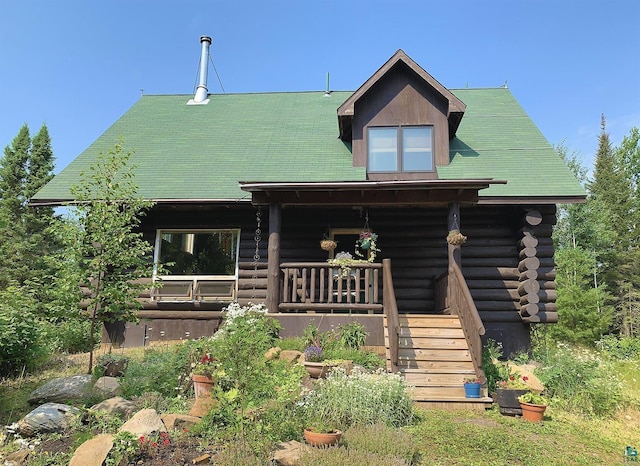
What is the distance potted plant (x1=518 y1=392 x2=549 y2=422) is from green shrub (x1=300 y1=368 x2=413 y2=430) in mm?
1848

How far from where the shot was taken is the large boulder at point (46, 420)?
18.0 ft

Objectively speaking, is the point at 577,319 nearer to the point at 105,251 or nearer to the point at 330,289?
the point at 330,289

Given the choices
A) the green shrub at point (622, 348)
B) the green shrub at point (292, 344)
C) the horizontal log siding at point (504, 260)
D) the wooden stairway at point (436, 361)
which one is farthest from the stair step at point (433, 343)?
the green shrub at point (622, 348)

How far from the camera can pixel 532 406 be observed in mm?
6973

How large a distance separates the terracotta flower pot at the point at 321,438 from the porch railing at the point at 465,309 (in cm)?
368

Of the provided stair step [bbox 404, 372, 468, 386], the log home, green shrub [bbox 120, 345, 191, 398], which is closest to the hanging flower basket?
the log home

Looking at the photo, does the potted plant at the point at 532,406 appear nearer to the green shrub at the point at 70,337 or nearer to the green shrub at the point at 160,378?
the green shrub at the point at 160,378

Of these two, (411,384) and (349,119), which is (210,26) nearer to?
(349,119)

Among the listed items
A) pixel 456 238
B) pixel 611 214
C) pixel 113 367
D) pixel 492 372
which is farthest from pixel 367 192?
pixel 611 214

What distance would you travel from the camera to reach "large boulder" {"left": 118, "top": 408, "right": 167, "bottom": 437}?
511 cm

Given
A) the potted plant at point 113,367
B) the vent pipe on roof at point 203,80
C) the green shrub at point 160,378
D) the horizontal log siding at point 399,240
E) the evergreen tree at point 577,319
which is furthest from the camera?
the evergreen tree at point 577,319

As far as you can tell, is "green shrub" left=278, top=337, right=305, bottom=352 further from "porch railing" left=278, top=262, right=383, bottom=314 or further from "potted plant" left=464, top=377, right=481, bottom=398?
"potted plant" left=464, top=377, right=481, bottom=398

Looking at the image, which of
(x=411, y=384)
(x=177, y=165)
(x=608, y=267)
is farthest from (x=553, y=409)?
(x=608, y=267)

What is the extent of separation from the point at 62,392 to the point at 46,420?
1180mm
